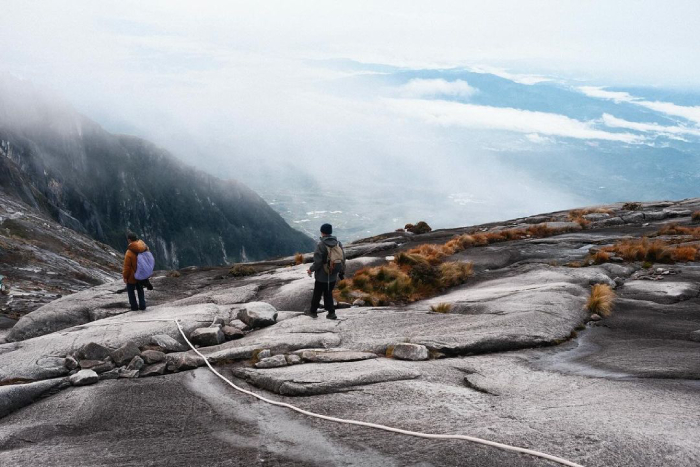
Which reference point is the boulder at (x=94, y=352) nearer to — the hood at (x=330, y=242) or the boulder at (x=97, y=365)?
the boulder at (x=97, y=365)

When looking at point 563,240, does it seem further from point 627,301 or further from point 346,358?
point 346,358

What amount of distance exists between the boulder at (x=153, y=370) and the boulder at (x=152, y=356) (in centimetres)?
22

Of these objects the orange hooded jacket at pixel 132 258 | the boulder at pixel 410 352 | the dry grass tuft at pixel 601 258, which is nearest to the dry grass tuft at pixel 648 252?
the dry grass tuft at pixel 601 258

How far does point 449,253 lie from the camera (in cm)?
3117

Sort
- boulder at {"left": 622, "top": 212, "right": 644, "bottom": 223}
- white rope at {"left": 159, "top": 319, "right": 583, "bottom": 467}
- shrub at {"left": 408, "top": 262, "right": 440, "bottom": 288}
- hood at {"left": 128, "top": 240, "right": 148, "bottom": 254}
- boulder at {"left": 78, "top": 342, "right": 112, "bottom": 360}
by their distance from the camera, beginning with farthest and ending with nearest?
1. boulder at {"left": 622, "top": 212, "right": 644, "bottom": 223}
2. shrub at {"left": 408, "top": 262, "right": 440, "bottom": 288}
3. hood at {"left": 128, "top": 240, "right": 148, "bottom": 254}
4. boulder at {"left": 78, "top": 342, "right": 112, "bottom": 360}
5. white rope at {"left": 159, "top": 319, "right": 583, "bottom": 467}

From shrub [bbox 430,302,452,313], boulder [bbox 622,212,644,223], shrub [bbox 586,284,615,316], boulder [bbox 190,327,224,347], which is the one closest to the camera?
boulder [bbox 190,327,224,347]

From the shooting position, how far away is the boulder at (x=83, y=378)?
13172mm

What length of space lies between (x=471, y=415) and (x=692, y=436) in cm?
365

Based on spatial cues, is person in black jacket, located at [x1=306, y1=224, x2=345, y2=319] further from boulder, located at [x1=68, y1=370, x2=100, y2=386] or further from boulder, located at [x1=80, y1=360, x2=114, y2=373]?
boulder, located at [x1=68, y1=370, x2=100, y2=386]

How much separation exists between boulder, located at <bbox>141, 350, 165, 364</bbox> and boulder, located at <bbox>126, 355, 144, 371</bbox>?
321 millimetres

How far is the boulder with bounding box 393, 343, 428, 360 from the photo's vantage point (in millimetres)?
13648

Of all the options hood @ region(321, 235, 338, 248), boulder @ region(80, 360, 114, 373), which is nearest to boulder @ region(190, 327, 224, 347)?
boulder @ region(80, 360, 114, 373)

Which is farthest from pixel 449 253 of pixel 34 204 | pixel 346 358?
pixel 34 204

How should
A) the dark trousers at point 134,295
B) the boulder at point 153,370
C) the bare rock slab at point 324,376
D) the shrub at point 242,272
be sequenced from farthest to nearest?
1. the shrub at point 242,272
2. the dark trousers at point 134,295
3. the boulder at point 153,370
4. the bare rock slab at point 324,376
